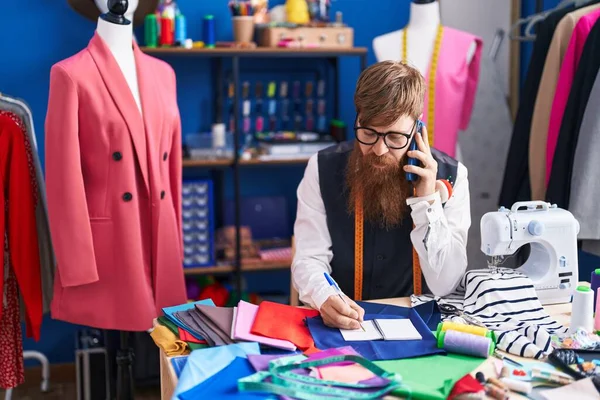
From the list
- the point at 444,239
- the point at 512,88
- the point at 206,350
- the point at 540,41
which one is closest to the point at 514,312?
the point at 444,239

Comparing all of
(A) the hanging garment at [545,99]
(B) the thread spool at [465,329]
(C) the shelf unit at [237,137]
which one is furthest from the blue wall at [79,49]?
(B) the thread spool at [465,329]

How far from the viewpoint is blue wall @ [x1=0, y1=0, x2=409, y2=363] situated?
366 cm

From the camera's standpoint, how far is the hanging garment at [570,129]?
295 centimetres

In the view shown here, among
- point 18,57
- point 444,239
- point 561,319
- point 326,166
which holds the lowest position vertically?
point 561,319

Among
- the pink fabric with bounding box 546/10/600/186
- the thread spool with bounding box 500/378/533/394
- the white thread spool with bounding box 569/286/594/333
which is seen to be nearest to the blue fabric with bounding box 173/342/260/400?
the thread spool with bounding box 500/378/533/394

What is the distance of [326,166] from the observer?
2.47 metres

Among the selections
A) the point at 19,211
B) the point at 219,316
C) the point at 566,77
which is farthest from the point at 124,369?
the point at 566,77

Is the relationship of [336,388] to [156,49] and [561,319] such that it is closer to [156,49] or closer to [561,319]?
[561,319]

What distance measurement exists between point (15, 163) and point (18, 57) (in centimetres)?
91

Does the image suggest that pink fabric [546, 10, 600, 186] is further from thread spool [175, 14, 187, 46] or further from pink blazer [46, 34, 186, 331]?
thread spool [175, 14, 187, 46]

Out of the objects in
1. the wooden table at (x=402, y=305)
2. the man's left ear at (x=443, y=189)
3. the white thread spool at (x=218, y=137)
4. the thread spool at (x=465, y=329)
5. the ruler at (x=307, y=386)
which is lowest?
the wooden table at (x=402, y=305)

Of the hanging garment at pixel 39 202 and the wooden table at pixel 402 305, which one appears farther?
the hanging garment at pixel 39 202

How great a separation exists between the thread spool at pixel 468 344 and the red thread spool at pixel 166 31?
231 cm

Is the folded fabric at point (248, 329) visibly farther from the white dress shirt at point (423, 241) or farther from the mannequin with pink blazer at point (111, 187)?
the mannequin with pink blazer at point (111, 187)
